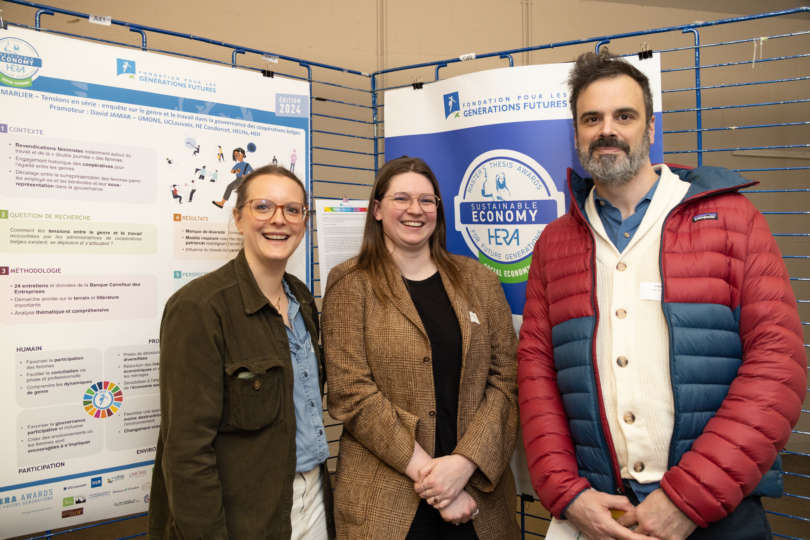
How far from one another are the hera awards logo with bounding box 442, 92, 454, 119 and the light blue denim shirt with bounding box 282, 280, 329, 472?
1.29m

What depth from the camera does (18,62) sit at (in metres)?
1.87

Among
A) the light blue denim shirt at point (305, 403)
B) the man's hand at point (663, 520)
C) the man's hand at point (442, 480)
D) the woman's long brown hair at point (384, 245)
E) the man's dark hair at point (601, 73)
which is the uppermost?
the man's dark hair at point (601, 73)

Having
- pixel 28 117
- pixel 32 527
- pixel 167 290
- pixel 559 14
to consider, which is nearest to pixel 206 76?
pixel 28 117

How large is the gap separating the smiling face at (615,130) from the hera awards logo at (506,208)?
27.2 inches

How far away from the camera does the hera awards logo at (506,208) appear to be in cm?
241

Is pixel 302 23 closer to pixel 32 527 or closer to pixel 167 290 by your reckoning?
pixel 167 290

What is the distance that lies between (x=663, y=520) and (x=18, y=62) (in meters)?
2.38

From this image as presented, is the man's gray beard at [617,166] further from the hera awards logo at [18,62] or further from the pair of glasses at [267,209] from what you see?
the hera awards logo at [18,62]

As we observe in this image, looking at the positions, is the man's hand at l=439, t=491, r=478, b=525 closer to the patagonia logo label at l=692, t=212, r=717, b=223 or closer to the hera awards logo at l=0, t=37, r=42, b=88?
the patagonia logo label at l=692, t=212, r=717, b=223

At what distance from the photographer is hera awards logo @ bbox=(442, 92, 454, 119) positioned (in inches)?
103

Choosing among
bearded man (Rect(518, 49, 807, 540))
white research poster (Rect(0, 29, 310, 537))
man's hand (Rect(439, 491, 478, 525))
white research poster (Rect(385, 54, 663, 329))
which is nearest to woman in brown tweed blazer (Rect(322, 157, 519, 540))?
man's hand (Rect(439, 491, 478, 525))

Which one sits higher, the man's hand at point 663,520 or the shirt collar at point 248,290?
the shirt collar at point 248,290

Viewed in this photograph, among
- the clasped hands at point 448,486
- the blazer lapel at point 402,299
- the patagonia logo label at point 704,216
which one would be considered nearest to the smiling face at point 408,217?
the blazer lapel at point 402,299

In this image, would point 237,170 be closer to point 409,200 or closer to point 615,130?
point 409,200
